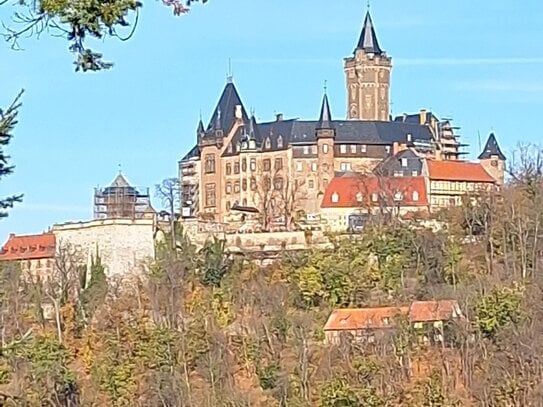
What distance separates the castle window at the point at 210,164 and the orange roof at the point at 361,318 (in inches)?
800

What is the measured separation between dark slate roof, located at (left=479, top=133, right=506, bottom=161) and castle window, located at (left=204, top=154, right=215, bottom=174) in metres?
11.9

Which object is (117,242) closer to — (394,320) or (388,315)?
(388,315)

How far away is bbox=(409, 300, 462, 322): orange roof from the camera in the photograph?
3509cm

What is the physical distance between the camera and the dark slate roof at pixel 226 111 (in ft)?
193

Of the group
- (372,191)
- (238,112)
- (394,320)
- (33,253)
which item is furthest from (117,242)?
(238,112)

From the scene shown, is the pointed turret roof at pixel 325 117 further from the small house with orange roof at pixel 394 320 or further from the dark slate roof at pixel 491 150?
the small house with orange roof at pixel 394 320

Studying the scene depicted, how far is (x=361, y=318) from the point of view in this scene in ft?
120

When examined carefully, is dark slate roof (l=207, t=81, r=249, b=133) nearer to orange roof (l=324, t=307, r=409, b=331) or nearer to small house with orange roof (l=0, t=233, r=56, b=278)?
small house with orange roof (l=0, t=233, r=56, b=278)

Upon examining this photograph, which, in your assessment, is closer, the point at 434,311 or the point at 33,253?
the point at 434,311

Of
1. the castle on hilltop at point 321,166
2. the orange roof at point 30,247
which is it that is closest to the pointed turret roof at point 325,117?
the castle on hilltop at point 321,166

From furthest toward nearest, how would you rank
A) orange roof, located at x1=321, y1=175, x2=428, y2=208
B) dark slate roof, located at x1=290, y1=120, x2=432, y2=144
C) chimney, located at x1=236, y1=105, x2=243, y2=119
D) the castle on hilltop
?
chimney, located at x1=236, y1=105, x2=243, y2=119 < dark slate roof, located at x1=290, y1=120, x2=432, y2=144 < the castle on hilltop < orange roof, located at x1=321, y1=175, x2=428, y2=208

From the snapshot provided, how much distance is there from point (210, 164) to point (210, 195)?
1.57 metres

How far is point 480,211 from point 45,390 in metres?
17.2

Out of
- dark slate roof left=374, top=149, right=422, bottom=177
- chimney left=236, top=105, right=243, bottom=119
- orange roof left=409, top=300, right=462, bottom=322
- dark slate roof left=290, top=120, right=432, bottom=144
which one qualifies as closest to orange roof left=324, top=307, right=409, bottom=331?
orange roof left=409, top=300, right=462, bottom=322
